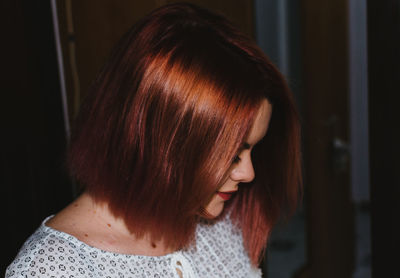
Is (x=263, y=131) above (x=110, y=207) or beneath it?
above

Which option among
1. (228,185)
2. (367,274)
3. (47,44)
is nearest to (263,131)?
(228,185)

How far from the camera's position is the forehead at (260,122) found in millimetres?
842

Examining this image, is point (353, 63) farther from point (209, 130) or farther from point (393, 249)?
point (209, 130)

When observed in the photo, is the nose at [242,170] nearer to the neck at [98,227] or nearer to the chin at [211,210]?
the chin at [211,210]

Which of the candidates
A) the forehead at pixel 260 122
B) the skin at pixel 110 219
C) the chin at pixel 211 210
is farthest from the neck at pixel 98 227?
the forehead at pixel 260 122

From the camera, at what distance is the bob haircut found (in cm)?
76

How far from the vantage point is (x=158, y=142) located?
0.79m

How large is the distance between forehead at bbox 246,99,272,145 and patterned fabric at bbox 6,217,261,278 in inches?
12.4

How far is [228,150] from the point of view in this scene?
78 cm

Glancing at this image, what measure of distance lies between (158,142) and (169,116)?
0.05 meters

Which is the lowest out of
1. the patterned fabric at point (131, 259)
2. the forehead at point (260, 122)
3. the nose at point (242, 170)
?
the patterned fabric at point (131, 259)

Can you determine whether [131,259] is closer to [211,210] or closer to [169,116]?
[211,210]

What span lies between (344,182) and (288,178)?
5.45 feet

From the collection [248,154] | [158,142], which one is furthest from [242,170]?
[158,142]
